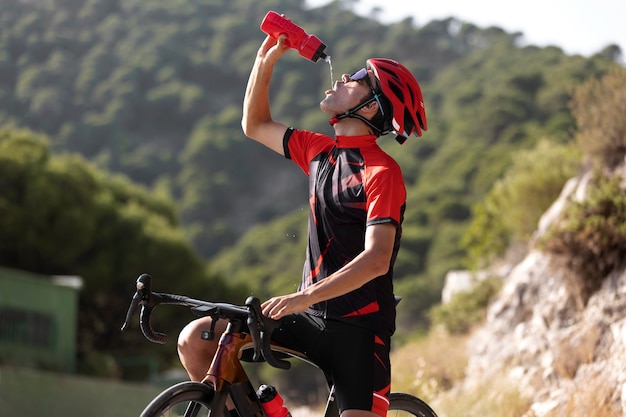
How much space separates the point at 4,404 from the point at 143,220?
17550 millimetres

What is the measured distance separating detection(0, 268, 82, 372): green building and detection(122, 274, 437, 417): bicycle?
16885 millimetres

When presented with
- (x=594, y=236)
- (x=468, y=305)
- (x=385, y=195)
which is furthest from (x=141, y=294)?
(x=468, y=305)

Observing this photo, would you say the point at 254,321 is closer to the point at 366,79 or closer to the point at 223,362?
the point at 223,362

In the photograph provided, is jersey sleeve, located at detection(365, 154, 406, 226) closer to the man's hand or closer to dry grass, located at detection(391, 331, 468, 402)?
the man's hand

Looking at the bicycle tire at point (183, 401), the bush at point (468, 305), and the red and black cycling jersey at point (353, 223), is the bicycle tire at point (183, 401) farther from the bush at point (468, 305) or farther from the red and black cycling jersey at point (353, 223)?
the bush at point (468, 305)

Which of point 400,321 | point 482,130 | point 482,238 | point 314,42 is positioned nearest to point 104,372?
point 482,238

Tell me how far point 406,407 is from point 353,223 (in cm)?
109

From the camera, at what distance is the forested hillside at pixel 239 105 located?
56938 mm

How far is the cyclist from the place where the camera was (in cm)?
411

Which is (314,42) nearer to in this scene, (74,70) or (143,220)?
(143,220)

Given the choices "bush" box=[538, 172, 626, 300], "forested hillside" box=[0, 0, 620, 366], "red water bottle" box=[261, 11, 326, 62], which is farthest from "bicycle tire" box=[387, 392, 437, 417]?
"forested hillside" box=[0, 0, 620, 366]

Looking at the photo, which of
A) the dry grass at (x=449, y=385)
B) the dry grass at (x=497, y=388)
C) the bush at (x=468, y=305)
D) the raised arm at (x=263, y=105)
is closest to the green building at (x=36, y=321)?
the bush at (x=468, y=305)

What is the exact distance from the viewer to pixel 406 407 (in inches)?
195

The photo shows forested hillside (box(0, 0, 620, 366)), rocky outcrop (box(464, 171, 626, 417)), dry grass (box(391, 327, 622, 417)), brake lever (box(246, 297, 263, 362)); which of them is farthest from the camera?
forested hillside (box(0, 0, 620, 366))
